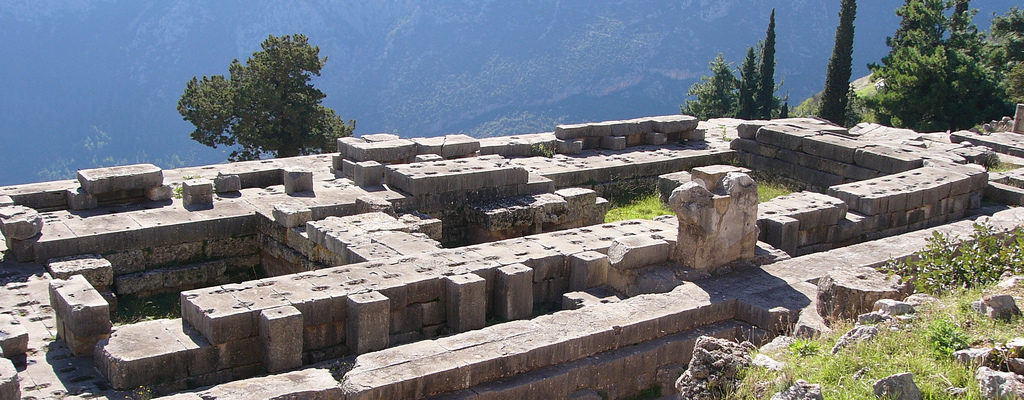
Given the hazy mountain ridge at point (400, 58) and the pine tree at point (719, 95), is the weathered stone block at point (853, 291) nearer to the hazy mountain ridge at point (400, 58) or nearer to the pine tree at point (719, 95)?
the pine tree at point (719, 95)

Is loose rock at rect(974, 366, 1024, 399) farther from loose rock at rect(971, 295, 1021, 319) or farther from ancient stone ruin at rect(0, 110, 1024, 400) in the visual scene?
ancient stone ruin at rect(0, 110, 1024, 400)

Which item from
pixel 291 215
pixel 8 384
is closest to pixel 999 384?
pixel 8 384

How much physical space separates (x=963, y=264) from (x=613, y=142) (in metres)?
10.5

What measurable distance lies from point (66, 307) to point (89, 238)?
Result: 3.74 metres

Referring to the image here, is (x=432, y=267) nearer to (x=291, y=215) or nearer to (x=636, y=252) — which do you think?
(x=636, y=252)

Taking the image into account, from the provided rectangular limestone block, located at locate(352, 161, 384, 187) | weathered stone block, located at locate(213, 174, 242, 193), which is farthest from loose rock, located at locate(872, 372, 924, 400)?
weathered stone block, located at locate(213, 174, 242, 193)

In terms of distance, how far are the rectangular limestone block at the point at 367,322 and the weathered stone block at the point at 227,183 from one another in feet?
21.5

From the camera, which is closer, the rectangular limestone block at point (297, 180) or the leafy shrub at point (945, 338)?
the leafy shrub at point (945, 338)

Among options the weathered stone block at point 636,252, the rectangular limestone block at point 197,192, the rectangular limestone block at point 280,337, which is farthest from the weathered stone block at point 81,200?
the weathered stone block at point 636,252

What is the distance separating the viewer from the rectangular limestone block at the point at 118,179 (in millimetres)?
14883

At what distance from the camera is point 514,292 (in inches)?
448

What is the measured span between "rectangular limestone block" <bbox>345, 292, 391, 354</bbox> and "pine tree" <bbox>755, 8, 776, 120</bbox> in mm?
27111

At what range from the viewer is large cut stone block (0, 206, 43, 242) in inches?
496

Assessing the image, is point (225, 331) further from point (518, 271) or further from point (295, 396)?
point (518, 271)
